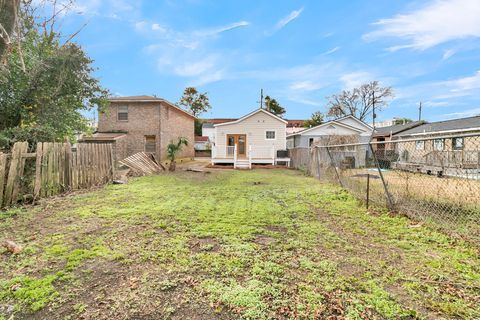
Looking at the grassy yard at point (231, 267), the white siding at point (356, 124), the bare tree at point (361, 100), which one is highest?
the bare tree at point (361, 100)

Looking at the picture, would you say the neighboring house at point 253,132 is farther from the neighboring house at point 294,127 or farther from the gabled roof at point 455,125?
the neighboring house at point 294,127

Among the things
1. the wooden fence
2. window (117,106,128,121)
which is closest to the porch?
window (117,106,128,121)

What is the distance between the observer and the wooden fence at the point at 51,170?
228 inches

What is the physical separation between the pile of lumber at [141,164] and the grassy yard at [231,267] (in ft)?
22.4

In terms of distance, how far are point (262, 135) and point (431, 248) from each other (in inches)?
668

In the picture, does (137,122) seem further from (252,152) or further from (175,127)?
(252,152)

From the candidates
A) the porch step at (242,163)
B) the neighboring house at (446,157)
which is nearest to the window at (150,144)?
the porch step at (242,163)

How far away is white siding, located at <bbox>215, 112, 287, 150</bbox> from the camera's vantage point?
20.3 m

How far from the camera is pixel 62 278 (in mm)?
2814

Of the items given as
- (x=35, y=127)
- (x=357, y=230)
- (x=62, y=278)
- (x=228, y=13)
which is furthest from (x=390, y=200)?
(x=228, y=13)

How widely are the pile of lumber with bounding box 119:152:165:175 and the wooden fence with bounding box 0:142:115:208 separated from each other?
2.44 m

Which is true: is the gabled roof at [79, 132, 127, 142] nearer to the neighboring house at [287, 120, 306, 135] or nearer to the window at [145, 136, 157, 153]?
the window at [145, 136, 157, 153]

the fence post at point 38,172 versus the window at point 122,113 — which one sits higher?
the window at point 122,113

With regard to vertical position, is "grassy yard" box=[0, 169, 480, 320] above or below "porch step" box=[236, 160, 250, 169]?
below
